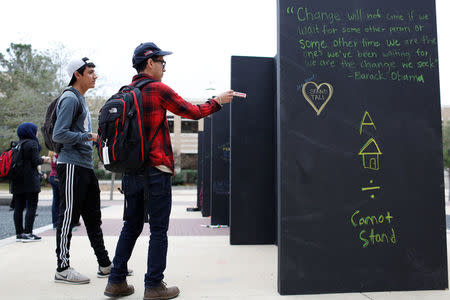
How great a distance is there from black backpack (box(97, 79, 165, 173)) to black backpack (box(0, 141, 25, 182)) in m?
3.29

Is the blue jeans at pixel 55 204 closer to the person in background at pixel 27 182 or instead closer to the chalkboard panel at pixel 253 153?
the person in background at pixel 27 182

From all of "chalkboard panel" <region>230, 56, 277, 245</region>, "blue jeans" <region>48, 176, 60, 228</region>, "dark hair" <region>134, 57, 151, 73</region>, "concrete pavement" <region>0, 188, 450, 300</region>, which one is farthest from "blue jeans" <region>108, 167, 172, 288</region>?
"blue jeans" <region>48, 176, 60, 228</region>

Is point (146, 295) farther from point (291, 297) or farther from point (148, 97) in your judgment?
point (148, 97)

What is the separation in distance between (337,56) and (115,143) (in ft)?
6.01

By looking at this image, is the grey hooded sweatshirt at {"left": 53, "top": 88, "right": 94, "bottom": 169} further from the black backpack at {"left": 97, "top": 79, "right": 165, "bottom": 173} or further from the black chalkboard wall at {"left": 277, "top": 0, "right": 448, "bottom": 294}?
the black chalkboard wall at {"left": 277, "top": 0, "right": 448, "bottom": 294}

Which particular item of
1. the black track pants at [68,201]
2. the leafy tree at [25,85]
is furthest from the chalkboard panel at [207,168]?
the leafy tree at [25,85]

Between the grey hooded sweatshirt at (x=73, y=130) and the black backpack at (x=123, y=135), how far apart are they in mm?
665

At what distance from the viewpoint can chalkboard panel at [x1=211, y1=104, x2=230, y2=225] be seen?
701 cm

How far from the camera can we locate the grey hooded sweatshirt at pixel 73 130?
3.38 m

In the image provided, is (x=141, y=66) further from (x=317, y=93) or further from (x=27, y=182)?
(x=27, y=182)

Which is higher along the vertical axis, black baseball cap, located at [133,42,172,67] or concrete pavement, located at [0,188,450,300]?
black baseball cap, located at [133,42,172,67]

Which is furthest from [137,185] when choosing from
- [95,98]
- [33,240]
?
[95,98]

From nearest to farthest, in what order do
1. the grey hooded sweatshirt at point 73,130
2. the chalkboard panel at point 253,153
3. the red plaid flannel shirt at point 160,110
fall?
the red plaid flannel shirt at point 160,110 < the grey hooded sweatshirt at point 73,130 < the chalkboard panel at point 253,153

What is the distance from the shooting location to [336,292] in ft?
10.1
